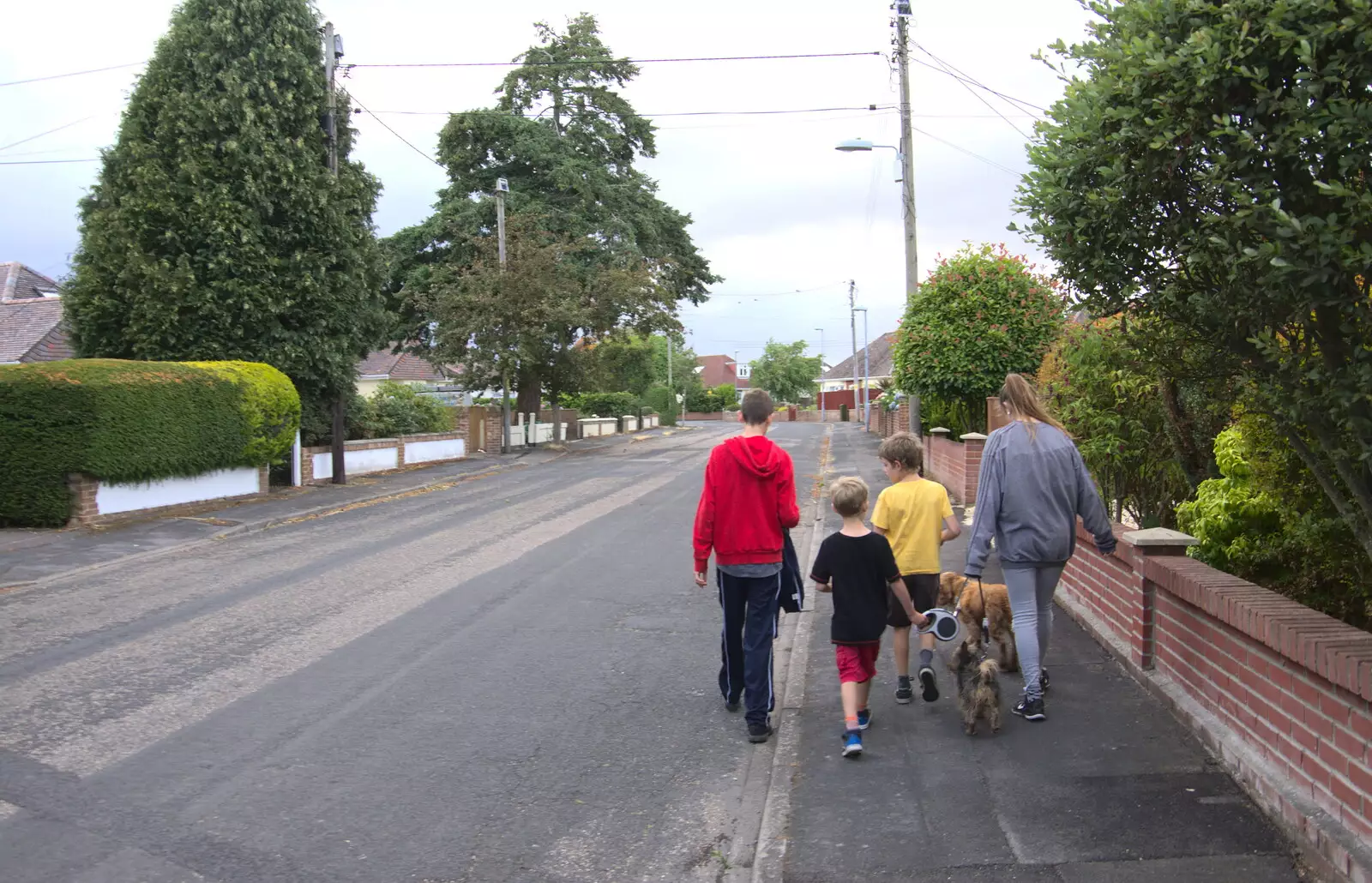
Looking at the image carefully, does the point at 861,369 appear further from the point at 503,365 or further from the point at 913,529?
the point at 913,529

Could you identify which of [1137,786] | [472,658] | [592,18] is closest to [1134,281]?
[1137,786]

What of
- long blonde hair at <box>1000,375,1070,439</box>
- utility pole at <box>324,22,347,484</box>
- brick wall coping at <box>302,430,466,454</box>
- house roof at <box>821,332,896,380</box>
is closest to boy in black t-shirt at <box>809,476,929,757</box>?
long blonde hair at <box>1000,375,1070,439</box>

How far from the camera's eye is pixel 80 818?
14.8 feet

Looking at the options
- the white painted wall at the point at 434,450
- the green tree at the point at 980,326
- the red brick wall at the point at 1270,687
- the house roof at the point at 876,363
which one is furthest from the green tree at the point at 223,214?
the house roof at the point at 876,363

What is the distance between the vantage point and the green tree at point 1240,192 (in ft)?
10.8

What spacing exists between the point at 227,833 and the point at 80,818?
0.67 m

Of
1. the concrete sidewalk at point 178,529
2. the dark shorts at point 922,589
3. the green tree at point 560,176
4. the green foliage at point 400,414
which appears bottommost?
the concrete sidewalk at point 178,529

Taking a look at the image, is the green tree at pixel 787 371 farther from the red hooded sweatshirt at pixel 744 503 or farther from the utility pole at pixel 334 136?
the red hooded sweatshirt at pixel 744 503

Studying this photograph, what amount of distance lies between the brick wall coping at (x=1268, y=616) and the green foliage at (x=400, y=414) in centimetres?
2157

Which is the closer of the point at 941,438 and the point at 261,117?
the point at 941,438

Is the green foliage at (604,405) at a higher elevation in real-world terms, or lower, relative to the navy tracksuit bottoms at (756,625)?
higher

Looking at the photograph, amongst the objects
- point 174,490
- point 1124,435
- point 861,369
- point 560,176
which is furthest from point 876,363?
point 1124,435

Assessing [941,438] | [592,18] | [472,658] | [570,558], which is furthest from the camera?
[592,18]

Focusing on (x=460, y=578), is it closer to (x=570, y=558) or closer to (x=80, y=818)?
(x=570, y=558)
